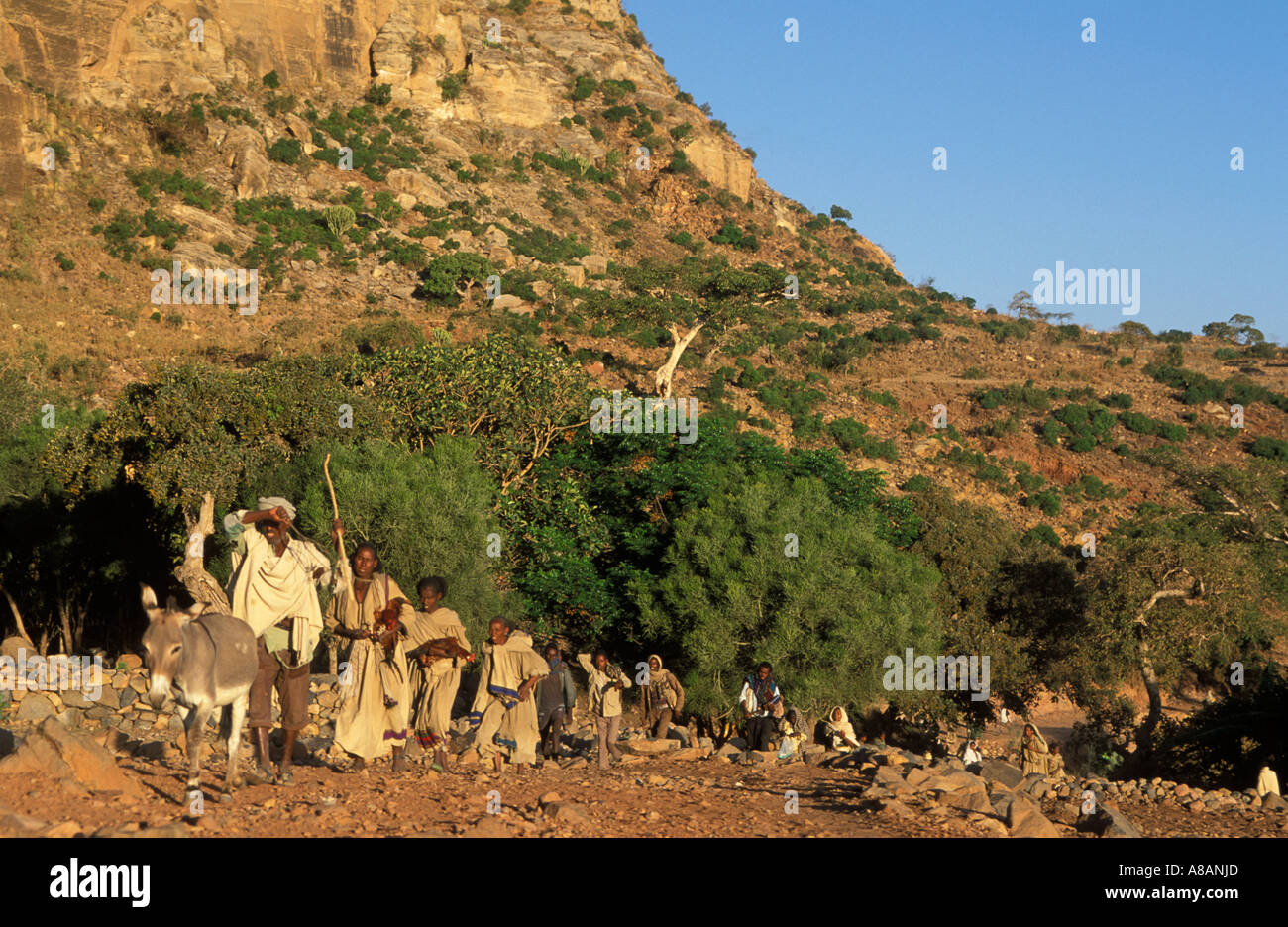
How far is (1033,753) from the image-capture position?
45.7 feet

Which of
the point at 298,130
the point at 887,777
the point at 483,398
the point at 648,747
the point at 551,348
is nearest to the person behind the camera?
the point at 887,777

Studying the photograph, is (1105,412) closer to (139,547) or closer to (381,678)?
(139,547)

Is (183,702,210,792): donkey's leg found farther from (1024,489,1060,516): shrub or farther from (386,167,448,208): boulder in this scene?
(386,167,448,208): boulder

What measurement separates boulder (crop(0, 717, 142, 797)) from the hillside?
958 centimetres

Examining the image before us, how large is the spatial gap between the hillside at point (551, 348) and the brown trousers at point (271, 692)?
9.03m

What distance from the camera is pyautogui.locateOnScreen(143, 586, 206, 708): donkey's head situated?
6.16 meters

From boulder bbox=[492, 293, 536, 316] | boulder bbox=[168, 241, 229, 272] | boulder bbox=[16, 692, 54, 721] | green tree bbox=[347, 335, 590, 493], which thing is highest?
boulder bbox=[168, 241, 229, 272]

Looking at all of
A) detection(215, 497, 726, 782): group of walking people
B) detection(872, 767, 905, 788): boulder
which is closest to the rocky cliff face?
detection(215, 497, 726, 782): group of walking people

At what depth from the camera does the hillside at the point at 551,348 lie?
20.2m

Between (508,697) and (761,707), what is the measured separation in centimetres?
442

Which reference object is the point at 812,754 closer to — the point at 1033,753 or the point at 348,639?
the point at 1033,753

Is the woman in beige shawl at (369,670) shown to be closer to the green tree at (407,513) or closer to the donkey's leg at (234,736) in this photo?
the donkey's leg at (234,736)

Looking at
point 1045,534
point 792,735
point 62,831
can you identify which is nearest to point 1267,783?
point 792,735

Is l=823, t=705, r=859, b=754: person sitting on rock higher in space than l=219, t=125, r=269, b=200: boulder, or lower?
lower
